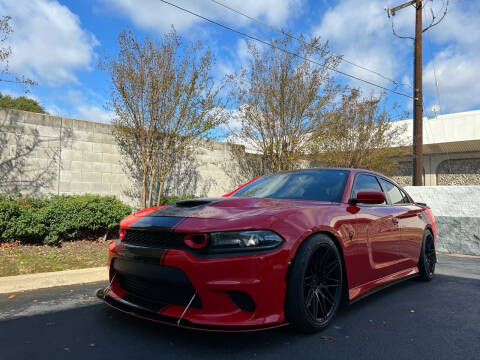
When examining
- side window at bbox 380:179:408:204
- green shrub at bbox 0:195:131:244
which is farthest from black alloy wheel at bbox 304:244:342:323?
green shrub at bbox 0:195:131:244

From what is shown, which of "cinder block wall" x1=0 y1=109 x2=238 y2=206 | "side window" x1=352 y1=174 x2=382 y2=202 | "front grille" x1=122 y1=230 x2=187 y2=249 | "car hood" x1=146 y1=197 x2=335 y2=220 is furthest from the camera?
"cinder block wall" x1=0 y1=109 x2=238 y2=206

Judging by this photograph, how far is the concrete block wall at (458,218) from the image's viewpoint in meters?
8.20

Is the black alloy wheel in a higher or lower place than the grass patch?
higher

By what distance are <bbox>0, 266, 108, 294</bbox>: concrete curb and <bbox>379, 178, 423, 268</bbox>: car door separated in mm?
3866

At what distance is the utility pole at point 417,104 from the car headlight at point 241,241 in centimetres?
1018

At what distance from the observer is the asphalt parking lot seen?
2.59 m

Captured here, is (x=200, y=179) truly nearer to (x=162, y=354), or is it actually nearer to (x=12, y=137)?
(x=12, y=137)

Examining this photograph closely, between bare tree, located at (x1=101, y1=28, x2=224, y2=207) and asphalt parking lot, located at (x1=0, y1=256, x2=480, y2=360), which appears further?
bare tree, located at (x1=101, y1=28, x2=224, y2=207)

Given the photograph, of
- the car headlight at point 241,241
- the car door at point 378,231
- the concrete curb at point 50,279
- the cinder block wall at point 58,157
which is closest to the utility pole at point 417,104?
the car door at point 378,231

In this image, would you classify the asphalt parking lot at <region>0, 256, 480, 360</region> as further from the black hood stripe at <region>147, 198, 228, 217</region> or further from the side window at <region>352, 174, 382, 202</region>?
the side window at <region>352, 174, 382, 202</region>

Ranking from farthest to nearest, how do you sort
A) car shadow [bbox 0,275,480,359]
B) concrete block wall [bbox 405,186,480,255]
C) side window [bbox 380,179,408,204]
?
1. concrete block wall [bbox 405,186,480,255]
2. side window [bbox 380,179,408,204]
3. car shadow [bbox 0,275,480,359]

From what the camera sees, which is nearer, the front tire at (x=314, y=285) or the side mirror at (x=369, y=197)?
the front tire at (x=314, y=285)

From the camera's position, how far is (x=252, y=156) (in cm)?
1371

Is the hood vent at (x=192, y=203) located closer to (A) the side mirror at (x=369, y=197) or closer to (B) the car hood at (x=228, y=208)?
(B) the car hood at (x=228, y=208)
